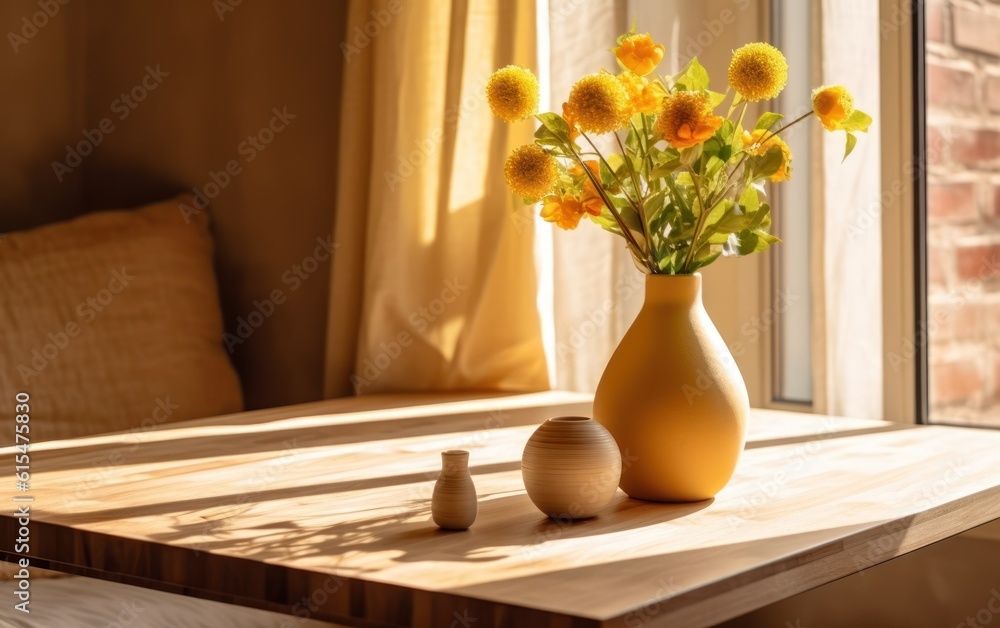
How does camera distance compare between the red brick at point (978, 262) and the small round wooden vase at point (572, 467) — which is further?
the red brick at point (978, 262)

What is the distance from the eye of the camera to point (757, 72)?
100cm

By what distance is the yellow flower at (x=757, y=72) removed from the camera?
1.00m

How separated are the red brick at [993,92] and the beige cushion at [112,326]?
4.58 ft

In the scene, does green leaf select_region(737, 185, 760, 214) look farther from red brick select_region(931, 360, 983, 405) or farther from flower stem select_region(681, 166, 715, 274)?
red brick select_region(931, 360, 983, 405)

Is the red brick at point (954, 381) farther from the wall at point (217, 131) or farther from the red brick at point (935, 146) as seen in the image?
the wall at point (217, 131)

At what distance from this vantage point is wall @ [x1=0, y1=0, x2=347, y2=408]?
7.43 ft

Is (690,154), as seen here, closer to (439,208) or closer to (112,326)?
(439,208)

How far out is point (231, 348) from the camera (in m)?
2.37

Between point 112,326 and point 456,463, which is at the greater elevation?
point 112,326

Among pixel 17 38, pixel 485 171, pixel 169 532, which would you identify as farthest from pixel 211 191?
pixel 169 532

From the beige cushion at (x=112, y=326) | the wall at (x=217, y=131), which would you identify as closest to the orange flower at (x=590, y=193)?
the beige cushion at (x=112, y=326)

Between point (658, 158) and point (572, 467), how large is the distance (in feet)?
1.00

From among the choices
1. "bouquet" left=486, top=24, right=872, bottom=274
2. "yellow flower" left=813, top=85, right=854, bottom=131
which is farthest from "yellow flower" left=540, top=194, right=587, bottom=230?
"yellow flower" left=813, top=85, right=854, bottom=131

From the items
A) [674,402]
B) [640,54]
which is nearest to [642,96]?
[640,54]
